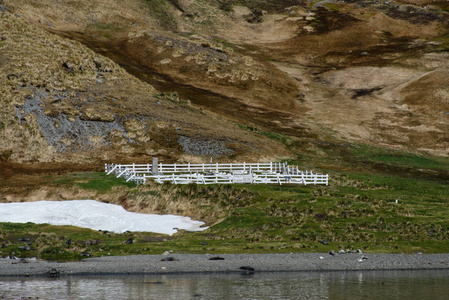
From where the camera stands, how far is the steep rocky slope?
3147 inches

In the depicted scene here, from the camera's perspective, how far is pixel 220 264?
106 ft

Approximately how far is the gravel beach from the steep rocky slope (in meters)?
42.2

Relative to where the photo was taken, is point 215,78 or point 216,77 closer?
point 215,78

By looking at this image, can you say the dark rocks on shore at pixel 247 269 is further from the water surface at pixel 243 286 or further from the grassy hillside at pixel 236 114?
the grassy hillside at pixel 236 114

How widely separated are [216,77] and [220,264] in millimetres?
89515

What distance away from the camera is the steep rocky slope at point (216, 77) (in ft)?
262

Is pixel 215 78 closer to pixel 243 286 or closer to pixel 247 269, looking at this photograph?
pixel 247 269

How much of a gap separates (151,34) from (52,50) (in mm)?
37537

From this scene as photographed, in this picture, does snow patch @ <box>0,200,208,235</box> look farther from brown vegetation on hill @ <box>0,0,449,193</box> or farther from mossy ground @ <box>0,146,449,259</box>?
brown vegetation on hill @ <box>0,0,449,193</box>

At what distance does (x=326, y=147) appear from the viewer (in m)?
86.9

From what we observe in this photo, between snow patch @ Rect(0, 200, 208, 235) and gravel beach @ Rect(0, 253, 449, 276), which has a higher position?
snow patch @ Rect(0, 200, 208, 235)

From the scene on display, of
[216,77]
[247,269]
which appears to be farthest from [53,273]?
[216,77]

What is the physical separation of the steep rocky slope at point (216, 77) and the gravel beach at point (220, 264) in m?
42.2

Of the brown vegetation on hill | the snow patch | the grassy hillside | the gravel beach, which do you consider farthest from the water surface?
the brown vegetation on hill
